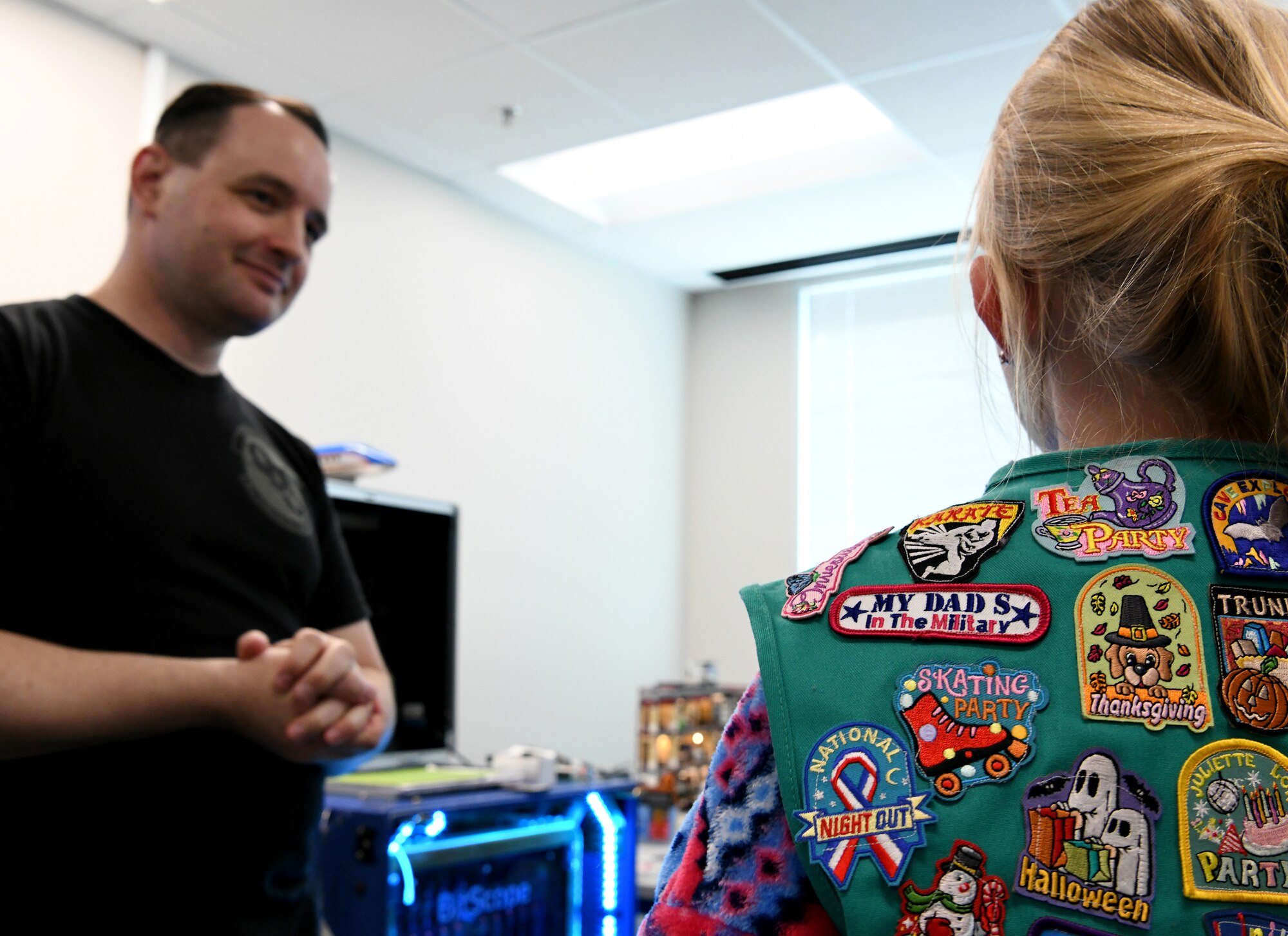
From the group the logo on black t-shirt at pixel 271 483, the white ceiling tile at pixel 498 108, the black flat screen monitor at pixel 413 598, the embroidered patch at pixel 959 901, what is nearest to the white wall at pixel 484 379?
the white ceiling tile at pixel 498 108

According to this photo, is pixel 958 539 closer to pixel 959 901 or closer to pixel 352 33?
pixel 959 901

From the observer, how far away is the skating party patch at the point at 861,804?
50cm

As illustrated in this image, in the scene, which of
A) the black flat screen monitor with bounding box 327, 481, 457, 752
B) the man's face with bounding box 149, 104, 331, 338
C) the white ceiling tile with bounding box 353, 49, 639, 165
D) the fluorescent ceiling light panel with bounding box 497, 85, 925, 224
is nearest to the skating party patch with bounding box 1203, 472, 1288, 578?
the man's face with bounding box 149, 104, 331, 338

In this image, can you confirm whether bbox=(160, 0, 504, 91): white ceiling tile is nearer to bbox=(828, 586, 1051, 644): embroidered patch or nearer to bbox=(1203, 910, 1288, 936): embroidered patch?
bbox=(828, 586, 1051, 644): embroidered patch

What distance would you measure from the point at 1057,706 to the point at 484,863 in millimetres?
1728

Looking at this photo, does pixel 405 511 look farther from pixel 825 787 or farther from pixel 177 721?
pixel 825 787

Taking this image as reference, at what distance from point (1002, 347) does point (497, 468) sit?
3.00 meters

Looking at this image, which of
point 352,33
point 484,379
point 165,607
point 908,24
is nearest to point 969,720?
point 165,607

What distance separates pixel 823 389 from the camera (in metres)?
4.24

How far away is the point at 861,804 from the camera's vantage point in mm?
508

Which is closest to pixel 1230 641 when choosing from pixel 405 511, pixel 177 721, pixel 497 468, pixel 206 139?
pixel 177 721

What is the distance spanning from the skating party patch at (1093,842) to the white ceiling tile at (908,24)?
227cm

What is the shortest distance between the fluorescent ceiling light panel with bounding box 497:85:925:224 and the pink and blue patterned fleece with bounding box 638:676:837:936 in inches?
108

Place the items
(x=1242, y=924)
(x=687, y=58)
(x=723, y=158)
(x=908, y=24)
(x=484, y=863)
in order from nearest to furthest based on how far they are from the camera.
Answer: (x=1242, y=924)
(x=484, y=863)
(x=908, y=24)
(x=687, y=58)
(x=723, y=158)
